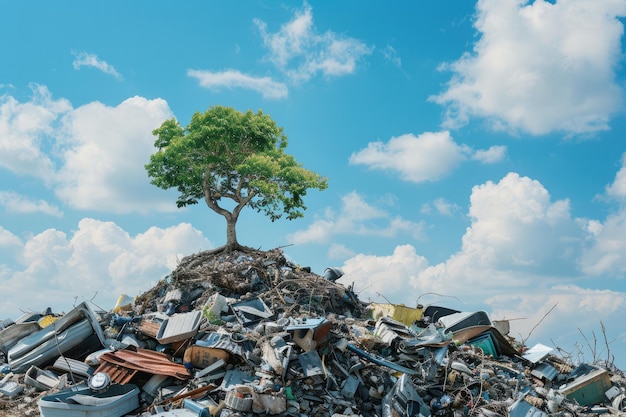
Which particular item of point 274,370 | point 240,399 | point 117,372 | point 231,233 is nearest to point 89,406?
point 117,372

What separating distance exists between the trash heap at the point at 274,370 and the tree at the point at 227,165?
7107 millimetres

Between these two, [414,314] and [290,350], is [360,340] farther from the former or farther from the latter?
[414,314]

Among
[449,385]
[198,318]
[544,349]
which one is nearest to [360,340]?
[449,385]

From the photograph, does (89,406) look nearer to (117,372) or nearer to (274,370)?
(117,372)

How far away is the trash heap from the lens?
801 cm

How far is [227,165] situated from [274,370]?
38.6 ft

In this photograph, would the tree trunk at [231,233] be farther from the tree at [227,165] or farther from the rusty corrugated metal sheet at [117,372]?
the rusty corrugated metal sheet at [117,372]

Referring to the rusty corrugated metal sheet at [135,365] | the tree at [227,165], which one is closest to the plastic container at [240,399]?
the rusty corrugated metal sheet at [135,365]

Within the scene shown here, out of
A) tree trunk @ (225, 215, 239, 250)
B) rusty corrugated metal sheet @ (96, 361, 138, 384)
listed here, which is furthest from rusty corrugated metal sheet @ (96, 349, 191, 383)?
tree trunk @ (225, 215, 239, 250)

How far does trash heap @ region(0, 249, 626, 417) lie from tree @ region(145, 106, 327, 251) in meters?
7.11

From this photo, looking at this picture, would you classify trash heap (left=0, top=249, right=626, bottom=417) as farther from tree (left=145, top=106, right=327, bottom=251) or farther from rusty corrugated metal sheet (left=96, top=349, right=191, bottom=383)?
tree (left=145, top=106, right=327, bottom=251)

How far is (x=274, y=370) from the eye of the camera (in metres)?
8.12

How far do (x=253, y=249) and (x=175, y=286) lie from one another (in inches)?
165

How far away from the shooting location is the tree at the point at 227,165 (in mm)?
18344
